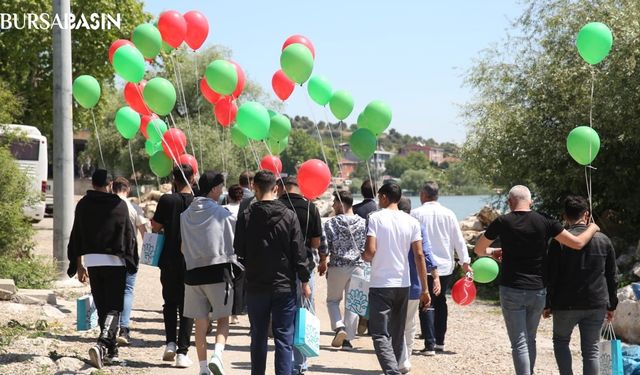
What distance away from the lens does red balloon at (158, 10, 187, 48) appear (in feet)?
35.4

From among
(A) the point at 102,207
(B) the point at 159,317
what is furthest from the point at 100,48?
(A) the point at 102,207

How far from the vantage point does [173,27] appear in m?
10.8

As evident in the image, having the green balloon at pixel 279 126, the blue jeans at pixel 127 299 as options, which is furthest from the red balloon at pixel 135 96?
the blue jeans at pixel 127 299

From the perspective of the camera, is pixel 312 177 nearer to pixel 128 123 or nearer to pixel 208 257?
pixel 208 257

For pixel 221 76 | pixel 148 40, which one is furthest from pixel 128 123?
pixel 221 76

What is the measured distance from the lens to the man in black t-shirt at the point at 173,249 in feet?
Answer: 27.0

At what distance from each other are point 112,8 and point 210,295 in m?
19.9

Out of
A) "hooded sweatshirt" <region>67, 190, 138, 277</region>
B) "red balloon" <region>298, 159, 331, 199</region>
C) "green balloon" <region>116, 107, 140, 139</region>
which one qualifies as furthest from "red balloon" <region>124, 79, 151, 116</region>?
"red balloon" <region>298, 159, 331, 199</region>

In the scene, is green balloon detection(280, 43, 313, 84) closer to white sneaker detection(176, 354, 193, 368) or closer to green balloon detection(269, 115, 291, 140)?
green balloon detection(269, 115, 291, 140)

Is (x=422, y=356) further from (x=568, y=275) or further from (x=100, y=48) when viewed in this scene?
(x=100, y=48)

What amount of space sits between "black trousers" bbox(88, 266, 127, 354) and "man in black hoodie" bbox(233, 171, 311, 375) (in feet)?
5.74

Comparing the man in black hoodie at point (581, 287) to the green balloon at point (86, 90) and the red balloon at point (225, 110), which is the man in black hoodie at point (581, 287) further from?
the green balloon at point (86, 90)

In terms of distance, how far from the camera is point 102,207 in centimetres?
789

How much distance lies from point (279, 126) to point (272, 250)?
400 cm
